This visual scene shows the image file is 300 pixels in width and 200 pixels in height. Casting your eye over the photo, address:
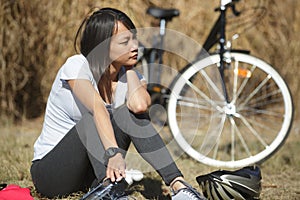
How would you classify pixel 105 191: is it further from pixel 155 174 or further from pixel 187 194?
pixel 155 174

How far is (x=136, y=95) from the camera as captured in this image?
264cm

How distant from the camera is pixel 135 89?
2680 millimetres

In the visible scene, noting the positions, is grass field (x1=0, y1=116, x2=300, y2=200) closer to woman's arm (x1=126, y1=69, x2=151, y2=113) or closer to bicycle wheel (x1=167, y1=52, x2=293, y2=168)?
bicycle wheel (x1=167, y1=52, x2=293, y2=168)

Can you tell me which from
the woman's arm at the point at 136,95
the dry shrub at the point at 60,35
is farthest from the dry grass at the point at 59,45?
the woman's arm at the point at 136,95

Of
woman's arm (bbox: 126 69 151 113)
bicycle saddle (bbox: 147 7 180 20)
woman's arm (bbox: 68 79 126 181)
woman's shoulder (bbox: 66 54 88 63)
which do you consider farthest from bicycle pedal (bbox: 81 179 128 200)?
bicycle saddle (bbox: 147 7 180 20)

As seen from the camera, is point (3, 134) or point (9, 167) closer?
point (9, 167)

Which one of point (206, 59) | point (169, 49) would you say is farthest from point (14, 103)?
point (206, 59)

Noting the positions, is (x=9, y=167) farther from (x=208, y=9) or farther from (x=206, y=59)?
(x=208, y=9)

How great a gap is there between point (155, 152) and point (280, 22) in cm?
306

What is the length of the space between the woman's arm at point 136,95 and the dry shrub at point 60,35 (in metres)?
1.66

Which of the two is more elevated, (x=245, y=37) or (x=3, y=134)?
(x=245, y=37)

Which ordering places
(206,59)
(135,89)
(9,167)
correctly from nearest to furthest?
(135,89) → (9,167) → (206,59)

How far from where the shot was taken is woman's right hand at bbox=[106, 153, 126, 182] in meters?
2.33

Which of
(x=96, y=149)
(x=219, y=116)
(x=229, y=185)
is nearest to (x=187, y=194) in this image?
(x=229, y=185)
